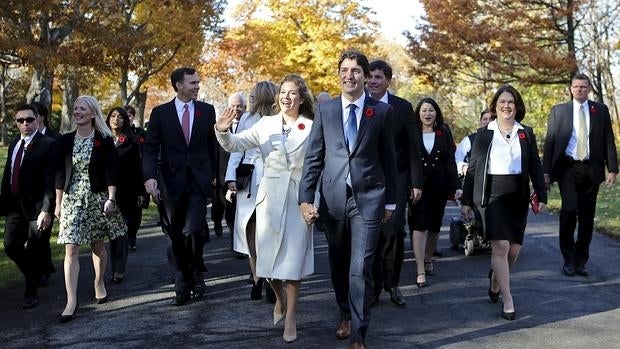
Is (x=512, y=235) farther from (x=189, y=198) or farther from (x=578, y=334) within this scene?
(x=189, y=198)

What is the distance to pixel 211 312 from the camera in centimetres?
635

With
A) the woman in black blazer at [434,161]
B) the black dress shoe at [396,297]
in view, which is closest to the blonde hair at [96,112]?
the black dress shoe at [396,297]

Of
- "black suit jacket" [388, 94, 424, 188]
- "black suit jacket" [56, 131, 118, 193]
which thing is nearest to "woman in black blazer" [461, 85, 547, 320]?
"black suit jacket" [388, 94, 424, 188]

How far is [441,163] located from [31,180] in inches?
166

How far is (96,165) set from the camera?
21.4 ft

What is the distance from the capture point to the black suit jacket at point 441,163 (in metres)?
7.79

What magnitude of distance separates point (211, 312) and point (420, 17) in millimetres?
18192

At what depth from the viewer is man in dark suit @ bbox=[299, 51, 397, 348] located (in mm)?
5039

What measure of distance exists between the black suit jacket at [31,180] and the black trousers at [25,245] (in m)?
0.10

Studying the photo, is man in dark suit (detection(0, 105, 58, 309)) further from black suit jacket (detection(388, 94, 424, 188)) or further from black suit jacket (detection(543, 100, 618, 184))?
black suit jacket (detection(543, 100, 618, 184))

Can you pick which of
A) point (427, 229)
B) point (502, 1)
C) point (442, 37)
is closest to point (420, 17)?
point (442, 37)

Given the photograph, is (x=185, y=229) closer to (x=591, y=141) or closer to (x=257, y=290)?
(x=257, y=290)

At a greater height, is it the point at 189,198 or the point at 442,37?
the point at 442,37

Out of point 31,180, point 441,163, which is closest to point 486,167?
point 441,163
